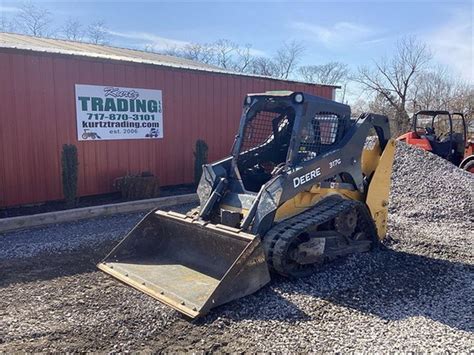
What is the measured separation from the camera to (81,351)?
334 centimetres

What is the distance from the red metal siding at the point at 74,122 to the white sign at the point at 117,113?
0.44 feet

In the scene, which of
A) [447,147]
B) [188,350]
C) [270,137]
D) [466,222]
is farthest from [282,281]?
[447,147]

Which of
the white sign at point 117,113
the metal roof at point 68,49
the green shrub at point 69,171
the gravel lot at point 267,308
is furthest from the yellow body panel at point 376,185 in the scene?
the metal roof at point 68,49

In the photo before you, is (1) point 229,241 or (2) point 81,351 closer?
(2) point 81,351

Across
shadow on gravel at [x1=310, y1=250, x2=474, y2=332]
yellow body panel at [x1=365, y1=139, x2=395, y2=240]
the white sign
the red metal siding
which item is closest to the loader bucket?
shadow on gravel at [x1=310, y1=250, x2=474, y2=332]

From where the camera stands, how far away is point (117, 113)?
9.12 metres

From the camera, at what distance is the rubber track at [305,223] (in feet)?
14.4

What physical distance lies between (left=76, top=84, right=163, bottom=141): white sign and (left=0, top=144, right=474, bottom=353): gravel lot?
311 cm

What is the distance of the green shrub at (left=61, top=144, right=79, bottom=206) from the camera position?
7945mm

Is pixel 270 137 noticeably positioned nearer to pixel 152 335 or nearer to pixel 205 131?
pixel 152 335

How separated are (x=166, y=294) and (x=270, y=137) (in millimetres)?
2772

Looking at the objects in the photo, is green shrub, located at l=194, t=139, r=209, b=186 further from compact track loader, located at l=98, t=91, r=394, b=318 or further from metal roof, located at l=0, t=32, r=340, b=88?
compact track loader, located at l=98, t=91, r=394, b=318

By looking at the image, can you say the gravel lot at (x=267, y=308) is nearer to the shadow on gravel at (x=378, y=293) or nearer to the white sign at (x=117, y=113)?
the shadow on gravel at (x=378, y=293)

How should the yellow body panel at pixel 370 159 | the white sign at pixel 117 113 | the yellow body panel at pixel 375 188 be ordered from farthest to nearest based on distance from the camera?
the white sign at pixel 117 113
the yellow body panel at pixel 370 159
the yellow body panel at pixel 375 188
